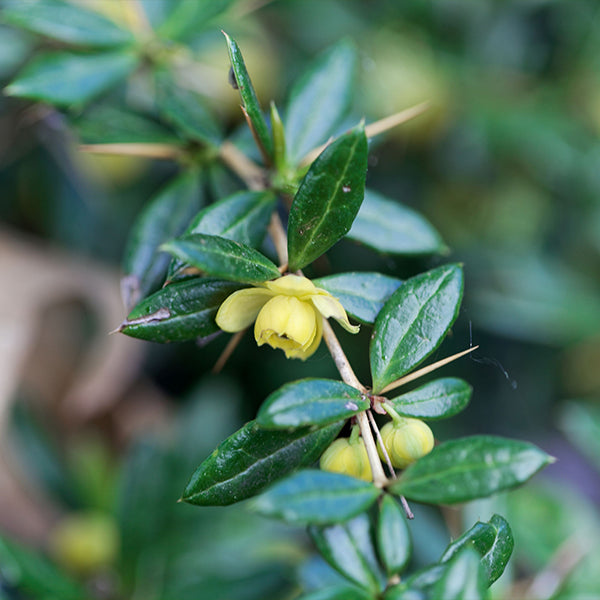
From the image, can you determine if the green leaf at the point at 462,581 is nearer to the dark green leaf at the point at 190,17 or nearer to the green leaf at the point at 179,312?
the green leaf at the point at 179,312

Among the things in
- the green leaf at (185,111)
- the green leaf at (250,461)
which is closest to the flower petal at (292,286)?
the green leaf at (250,461)

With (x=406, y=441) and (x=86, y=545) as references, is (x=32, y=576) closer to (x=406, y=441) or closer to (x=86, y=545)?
(x=86, y=545)

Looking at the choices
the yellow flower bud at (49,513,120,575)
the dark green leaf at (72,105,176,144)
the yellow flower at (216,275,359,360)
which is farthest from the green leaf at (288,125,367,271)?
the yellow flower bud at (49,513,120,575)

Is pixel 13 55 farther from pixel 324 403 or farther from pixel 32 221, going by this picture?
pixel 324 403

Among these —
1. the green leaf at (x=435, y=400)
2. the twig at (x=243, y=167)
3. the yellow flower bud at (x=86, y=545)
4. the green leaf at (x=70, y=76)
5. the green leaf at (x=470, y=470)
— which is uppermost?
the green leaf at (x=70, y=76)

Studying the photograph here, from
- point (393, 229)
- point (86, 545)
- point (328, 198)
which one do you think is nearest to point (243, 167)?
point (393, 229)

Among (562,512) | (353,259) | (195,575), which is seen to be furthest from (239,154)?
(562,512)
